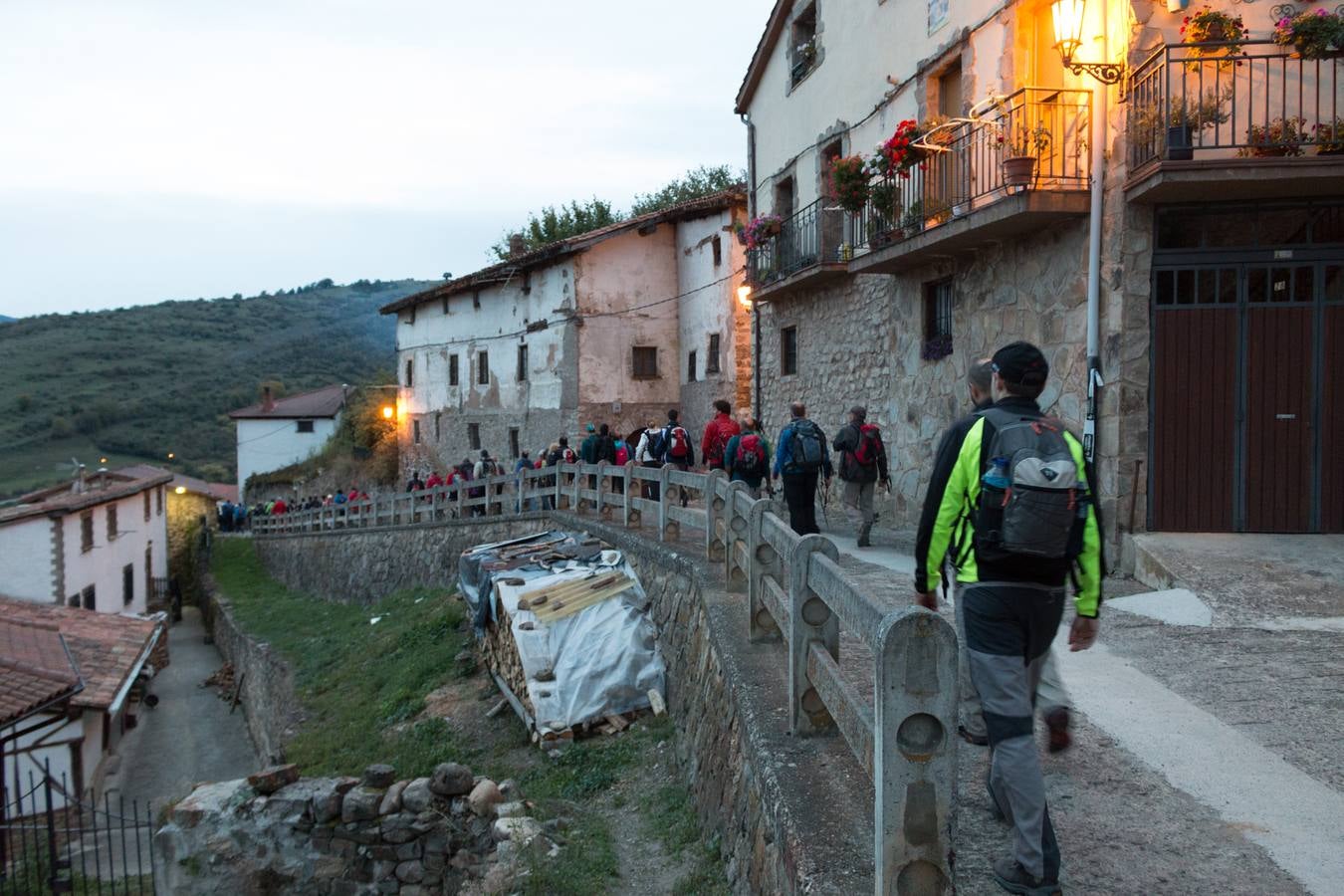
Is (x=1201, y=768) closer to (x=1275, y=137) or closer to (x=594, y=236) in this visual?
(x=1275, y=137)

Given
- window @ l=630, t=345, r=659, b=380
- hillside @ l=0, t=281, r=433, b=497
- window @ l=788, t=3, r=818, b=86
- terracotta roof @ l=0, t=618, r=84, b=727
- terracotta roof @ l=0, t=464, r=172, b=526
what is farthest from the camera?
hillside @ l=0, t=281, r=433, b=497

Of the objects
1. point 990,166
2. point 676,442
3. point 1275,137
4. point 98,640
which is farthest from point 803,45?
point 98,640

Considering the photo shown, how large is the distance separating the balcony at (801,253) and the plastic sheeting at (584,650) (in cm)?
665

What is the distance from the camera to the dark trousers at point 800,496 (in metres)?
9.91

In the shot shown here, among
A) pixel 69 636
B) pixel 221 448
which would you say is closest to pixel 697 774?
pixel 69 636

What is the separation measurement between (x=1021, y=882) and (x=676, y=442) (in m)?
10.9

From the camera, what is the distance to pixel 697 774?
682 centimetres

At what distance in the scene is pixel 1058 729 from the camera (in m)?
4.20

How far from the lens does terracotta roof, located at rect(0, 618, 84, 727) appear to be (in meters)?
12.2

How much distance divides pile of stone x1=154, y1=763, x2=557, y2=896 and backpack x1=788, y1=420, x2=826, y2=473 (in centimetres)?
405

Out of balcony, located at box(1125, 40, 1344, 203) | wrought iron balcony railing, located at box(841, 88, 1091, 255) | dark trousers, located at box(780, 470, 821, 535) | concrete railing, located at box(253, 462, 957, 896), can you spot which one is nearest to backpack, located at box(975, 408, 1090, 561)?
concrete railing, located at box(253, 462, 957, 896)

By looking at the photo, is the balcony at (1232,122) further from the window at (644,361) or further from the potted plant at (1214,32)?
the window at (644,361)

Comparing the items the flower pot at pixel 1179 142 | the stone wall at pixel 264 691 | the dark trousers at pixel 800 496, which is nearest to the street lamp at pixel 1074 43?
the flower pot at pixel 1179 142

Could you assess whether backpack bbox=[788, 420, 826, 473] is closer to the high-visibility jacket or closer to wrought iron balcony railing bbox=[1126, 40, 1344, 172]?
wrought iron balcony railing bbox=[1126, 40, 1344, 172]
